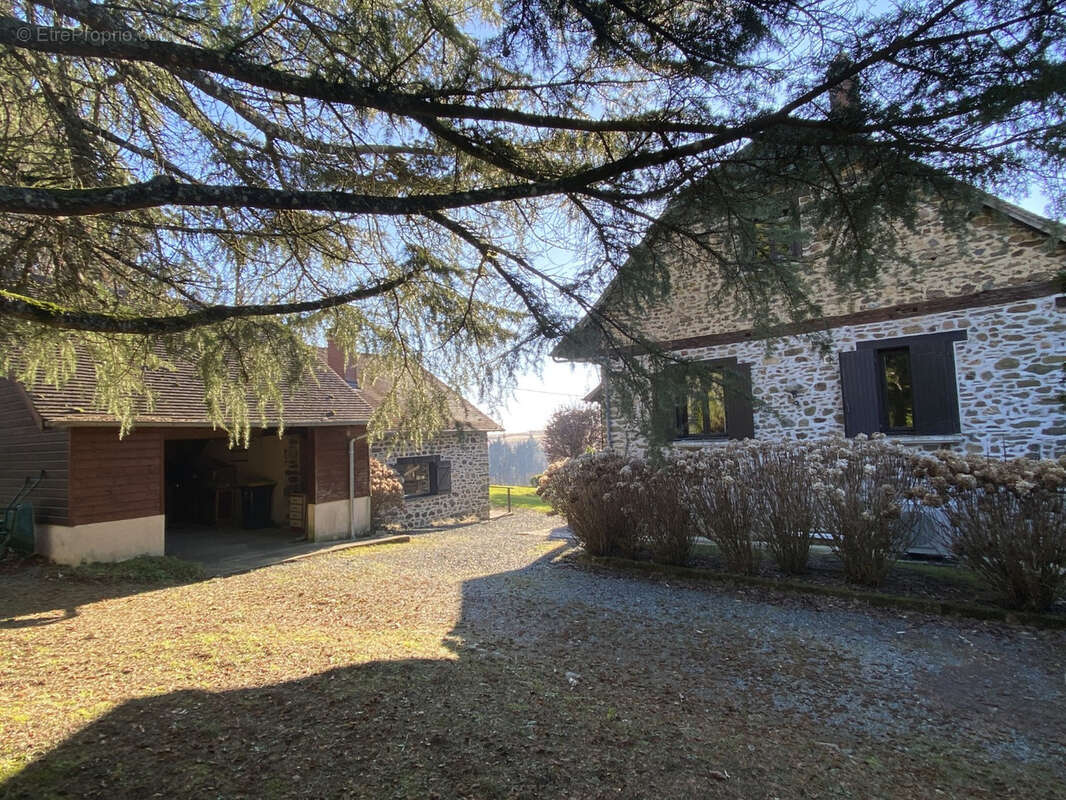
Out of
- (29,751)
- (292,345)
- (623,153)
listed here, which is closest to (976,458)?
(623,153)

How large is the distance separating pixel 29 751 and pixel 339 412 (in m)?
10.2

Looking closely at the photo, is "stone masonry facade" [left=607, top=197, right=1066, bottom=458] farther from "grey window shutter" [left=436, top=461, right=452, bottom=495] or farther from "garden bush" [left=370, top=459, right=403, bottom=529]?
"grey window shutter" [left=436, top=461, right=452, bottom=495]

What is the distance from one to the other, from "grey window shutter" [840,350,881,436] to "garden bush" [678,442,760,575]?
332 cm

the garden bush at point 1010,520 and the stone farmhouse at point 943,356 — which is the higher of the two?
the stone farmhouse at point 943,356

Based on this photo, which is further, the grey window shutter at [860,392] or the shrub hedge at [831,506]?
the grey window shutter at [860,392]

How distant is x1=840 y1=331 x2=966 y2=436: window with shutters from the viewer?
28.2 ft

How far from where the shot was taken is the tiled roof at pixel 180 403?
8.28 metres

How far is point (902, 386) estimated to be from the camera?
9156mm

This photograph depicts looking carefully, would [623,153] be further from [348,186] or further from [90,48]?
[90,48]

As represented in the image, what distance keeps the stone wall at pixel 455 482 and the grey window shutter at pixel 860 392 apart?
952 cm

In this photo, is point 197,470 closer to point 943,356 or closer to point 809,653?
point 809,653

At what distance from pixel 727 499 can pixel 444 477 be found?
11031 mm
